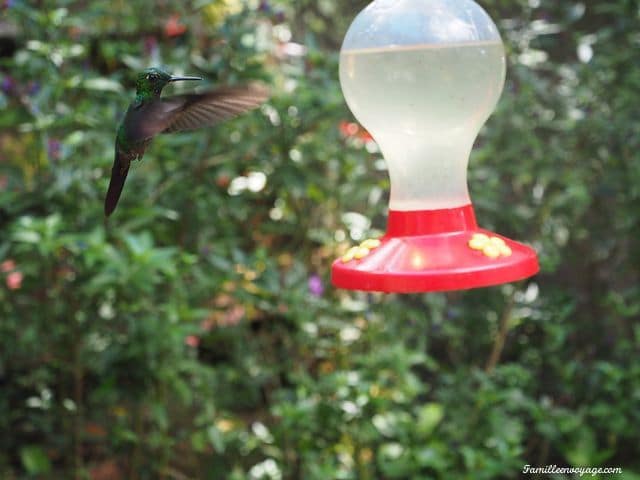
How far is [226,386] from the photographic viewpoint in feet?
10.9

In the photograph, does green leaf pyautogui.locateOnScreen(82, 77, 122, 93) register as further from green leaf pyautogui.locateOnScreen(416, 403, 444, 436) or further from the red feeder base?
green leaf pyautogui.locateOnScreen(416, 403, 444, 436)

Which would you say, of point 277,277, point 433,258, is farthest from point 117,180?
point 277,277

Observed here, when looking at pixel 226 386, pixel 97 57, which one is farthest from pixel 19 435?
pixel 97 57

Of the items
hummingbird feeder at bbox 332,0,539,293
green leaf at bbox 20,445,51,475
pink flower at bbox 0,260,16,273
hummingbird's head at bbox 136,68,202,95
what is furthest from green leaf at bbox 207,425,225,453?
hummingbird's head at bbox 136,68,202,95

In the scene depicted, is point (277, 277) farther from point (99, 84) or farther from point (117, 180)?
point (117, 180)

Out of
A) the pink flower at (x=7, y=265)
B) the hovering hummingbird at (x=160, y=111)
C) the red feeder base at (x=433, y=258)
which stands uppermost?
the hovering hummingbird at (x=160, y=111)

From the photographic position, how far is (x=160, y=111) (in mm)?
1696

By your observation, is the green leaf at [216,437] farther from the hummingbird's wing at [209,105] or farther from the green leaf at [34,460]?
the hummingbird's wing at [209,105]

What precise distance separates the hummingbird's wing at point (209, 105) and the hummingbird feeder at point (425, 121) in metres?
0.30

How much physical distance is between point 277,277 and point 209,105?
1.34 meters

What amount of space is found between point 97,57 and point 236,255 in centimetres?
132

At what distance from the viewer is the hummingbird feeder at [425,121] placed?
1.66 meters

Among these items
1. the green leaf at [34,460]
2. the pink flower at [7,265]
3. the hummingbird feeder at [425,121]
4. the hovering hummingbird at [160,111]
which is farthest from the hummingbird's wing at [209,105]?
the green leaf at [34,460]

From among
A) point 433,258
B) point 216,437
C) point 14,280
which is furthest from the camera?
point 14,280
